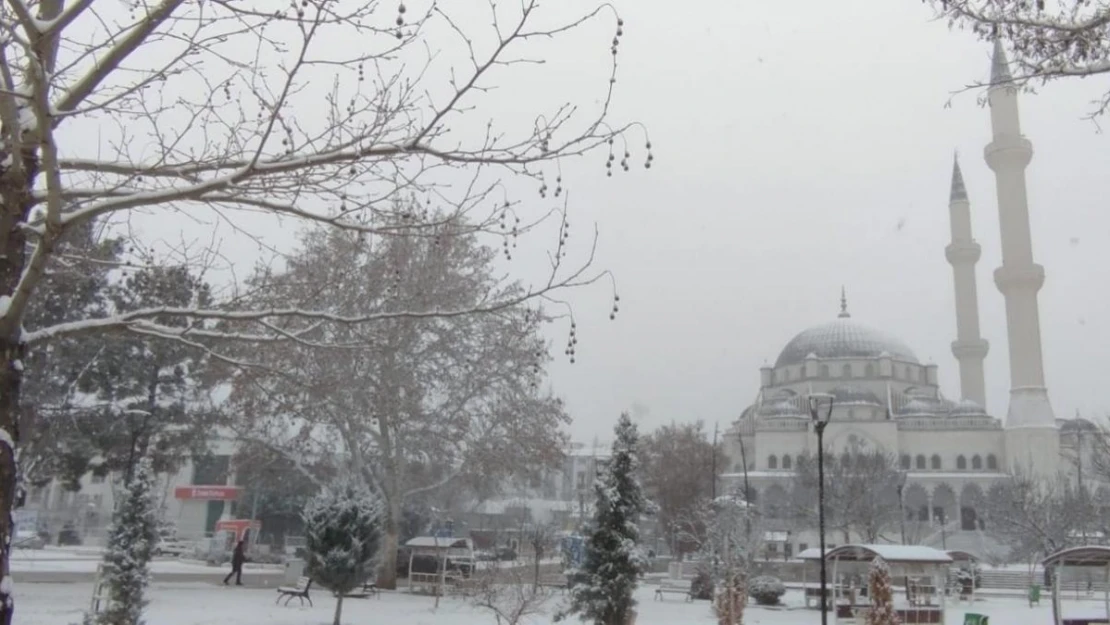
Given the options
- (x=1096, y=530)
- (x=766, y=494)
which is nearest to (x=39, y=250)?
(x=1096, y=530)

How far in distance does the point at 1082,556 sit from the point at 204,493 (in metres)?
42.4

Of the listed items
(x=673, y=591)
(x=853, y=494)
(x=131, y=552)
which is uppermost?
(x=853, y=494)

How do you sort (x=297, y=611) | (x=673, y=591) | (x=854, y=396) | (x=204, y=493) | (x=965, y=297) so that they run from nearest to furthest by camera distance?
1. (x=297, y=611)
2. (x=673, y=591)
3. (x=204, y=493)
4. (x=965, y=297)
5. (x=854, y=396)

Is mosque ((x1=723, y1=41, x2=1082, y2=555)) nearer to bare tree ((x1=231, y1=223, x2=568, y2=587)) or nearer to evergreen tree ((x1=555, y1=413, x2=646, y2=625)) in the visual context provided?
bare tree ((x1=231, y1=223, x2=568, y2=587))

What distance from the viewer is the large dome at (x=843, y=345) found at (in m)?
72.8

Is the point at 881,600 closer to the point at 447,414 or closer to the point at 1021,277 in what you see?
the point at 447,414

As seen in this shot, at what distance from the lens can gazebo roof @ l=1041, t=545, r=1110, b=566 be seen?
16.6 m

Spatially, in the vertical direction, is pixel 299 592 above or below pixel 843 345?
below

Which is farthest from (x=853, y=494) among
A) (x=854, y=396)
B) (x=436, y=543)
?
(x=854, y=396)

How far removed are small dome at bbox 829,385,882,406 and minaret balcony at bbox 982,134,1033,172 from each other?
20611mm

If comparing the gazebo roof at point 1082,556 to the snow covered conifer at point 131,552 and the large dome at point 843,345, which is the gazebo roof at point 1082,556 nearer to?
the snow covered conifer at point 131,552

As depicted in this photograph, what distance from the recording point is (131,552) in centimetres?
1295

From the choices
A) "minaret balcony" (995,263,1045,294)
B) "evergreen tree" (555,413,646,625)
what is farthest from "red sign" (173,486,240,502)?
"minaret balcony" (995,263,1045,294)

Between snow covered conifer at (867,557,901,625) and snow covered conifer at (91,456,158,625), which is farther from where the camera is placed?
snow covered conifer at (867,557,901,625)
